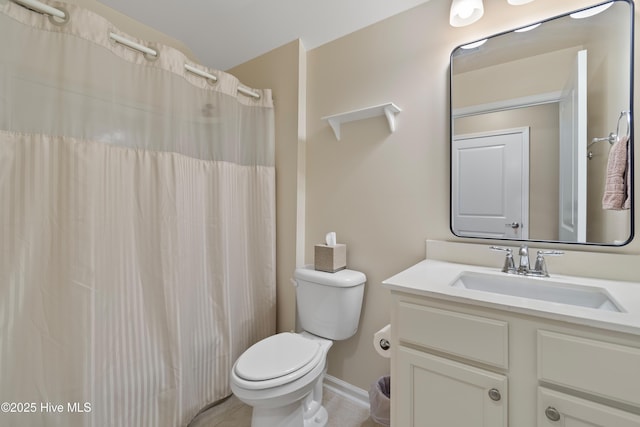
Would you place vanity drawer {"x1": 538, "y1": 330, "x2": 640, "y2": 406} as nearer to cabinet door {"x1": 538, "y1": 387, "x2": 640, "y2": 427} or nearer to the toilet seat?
cabinet door {"x1": 538, "y1": 387, "x2": 640, "y2": 427}

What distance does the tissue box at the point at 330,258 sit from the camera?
5.09 ft

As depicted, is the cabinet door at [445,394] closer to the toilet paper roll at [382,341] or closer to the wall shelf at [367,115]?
the toilet paper roll at [382,341]

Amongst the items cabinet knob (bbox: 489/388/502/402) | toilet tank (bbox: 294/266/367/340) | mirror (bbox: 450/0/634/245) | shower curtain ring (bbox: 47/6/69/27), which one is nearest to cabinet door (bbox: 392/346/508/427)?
cabinet knob (bbox: 489/388/502/402)

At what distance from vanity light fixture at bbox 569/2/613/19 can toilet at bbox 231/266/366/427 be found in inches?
56.9

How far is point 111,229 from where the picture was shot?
3.94ft

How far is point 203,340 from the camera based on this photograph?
1.52 metres

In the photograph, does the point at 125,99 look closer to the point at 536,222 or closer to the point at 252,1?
the point at 252,1

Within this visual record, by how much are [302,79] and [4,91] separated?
1.39 metres

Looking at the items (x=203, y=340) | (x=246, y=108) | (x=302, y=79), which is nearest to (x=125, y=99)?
(x=246, y=108)

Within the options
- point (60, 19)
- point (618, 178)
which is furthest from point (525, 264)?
point (60, 19)

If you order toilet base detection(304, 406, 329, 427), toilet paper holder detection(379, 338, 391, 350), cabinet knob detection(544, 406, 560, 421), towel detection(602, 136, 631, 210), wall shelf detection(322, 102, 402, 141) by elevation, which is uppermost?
wall shelf detection(322, 102, 402, 141)

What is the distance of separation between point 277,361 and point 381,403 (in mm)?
551

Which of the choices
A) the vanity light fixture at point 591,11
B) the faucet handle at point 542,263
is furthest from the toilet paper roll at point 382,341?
the vanity light fixture at point 591,11

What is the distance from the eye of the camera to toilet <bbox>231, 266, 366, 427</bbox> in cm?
114
